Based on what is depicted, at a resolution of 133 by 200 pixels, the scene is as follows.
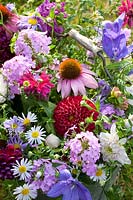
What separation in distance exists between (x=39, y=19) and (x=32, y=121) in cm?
32

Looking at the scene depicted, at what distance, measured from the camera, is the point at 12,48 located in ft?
4.15

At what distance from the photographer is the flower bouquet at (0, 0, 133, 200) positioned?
1082mm

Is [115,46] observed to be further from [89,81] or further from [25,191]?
[25,191]

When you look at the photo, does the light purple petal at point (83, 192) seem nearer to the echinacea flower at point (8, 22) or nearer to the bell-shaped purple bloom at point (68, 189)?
Result: the bell-shaped purple bloom at point (68, 189)

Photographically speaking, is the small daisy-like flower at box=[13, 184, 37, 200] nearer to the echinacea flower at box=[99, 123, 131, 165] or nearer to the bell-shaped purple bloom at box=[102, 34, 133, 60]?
the echinacea flower at box=[99, 123, 131, 165]

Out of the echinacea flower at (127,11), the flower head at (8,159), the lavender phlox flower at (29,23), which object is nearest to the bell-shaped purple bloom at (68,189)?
the flower head at (8,159)

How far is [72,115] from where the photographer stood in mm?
1123

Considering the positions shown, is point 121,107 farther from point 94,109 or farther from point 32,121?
point 32,121

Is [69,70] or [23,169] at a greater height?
[69,70]

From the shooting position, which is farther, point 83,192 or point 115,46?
point 115,46

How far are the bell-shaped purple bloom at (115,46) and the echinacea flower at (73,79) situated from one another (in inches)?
2.9

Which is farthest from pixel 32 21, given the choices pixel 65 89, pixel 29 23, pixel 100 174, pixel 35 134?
pixel 100 174

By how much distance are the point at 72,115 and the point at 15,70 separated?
0.52ft

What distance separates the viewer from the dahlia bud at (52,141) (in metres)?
1.12
